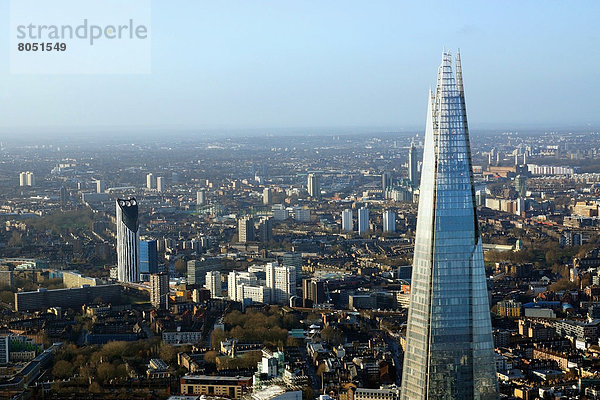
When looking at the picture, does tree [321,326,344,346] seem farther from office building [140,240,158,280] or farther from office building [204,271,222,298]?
office building [140,240,158,280]

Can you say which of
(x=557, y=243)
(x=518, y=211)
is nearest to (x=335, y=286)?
(x=557, y=243)


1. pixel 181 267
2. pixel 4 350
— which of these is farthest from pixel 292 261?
pixel 4 350

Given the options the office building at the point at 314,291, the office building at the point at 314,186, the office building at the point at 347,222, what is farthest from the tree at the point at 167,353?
the office building at the point at 314,186

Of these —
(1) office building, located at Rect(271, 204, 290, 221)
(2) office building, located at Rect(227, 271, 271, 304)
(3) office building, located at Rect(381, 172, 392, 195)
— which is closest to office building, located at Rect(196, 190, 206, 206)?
(1) office building, located at Rect(271, 204, 290, 221)

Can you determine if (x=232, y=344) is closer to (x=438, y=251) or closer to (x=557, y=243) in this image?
(x=438, y=251)

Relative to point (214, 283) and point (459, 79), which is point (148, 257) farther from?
point (459, 79)

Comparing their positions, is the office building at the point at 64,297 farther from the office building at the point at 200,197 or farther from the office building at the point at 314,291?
the office building at the point at 200,197

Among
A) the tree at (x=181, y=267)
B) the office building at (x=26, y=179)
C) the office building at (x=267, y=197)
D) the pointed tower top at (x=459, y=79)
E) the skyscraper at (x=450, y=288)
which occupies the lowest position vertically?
the tree at (x=181, y=267)
